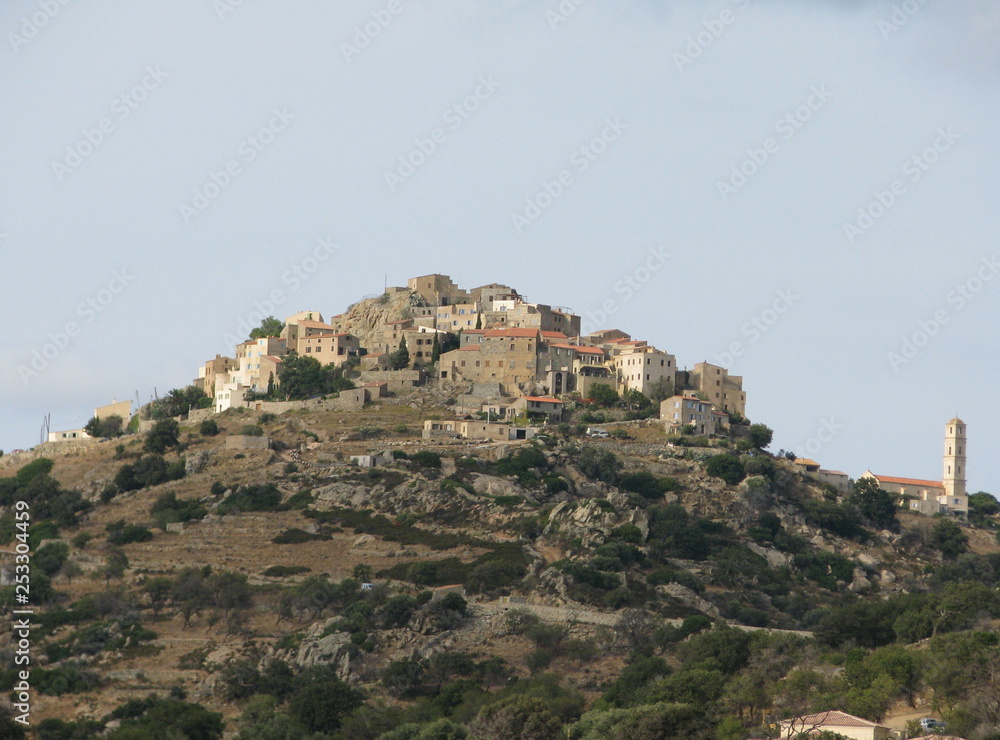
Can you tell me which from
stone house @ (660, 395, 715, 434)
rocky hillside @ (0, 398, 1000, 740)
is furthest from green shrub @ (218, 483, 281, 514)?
stone house @ (660, 395, 715, 434)

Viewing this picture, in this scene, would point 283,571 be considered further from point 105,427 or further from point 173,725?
point 105,427

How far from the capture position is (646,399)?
9962 centimetres

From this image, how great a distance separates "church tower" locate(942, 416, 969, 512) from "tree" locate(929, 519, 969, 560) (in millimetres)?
8102

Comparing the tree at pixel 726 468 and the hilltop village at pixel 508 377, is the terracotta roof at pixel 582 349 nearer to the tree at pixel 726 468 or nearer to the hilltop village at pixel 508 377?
the hilltop village at pixel 508 377

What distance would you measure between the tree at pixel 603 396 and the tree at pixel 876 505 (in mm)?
15690

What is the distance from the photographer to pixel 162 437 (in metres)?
96.5

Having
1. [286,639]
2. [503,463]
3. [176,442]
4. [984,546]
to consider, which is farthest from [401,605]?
[984,546]

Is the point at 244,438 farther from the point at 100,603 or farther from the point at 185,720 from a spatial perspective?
the point at 185,720

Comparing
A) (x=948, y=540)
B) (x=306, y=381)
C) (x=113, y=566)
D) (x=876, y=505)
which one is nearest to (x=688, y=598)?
(x=876, y=505)

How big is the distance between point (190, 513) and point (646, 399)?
29744 millimetres

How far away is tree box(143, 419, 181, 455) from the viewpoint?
95812 millimetres

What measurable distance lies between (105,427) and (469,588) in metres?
44.1

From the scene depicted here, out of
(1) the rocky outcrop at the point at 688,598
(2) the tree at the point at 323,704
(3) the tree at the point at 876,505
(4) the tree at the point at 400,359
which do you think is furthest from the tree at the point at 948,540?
(2) the tree at the point at 323,704

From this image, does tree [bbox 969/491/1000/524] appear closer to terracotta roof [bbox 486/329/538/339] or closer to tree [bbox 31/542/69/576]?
terracotta roof [bbox 486/329/538/339]
